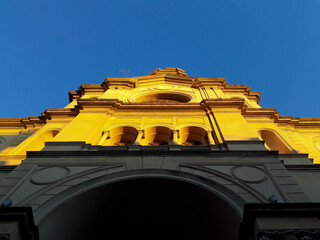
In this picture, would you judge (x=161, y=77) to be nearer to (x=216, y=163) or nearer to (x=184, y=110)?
(x=184, y=110)

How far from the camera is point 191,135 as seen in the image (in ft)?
49.4

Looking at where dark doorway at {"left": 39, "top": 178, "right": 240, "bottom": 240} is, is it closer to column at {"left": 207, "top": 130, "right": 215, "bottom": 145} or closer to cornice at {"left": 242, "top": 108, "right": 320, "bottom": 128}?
column at {"left": 207, "top": 130, "right": 215, "bottom": 145}

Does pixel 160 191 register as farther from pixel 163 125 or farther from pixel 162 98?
pixel 162 98

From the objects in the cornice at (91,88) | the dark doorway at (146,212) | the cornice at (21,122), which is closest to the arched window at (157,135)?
the dark doorway at (146,212)

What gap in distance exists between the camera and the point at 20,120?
62.6ft

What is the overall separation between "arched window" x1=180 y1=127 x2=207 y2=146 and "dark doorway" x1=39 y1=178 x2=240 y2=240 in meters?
5.38

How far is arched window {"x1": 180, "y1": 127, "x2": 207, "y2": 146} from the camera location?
48.4 ft

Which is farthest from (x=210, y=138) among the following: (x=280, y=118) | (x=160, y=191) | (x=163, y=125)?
(x=280, y=118)

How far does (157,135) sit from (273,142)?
6.16 meters

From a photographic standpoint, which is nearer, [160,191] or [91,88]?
[160,191]

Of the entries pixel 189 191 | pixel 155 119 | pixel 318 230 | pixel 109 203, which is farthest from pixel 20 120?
pixel 318 230

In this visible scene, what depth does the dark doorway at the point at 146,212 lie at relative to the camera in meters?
9.05

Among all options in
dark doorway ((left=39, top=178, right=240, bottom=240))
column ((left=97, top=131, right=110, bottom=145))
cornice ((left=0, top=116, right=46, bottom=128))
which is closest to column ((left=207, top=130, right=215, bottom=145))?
dark doorway ((left=39, top=178, right=240, bottom=240))

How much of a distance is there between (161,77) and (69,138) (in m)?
13.9
